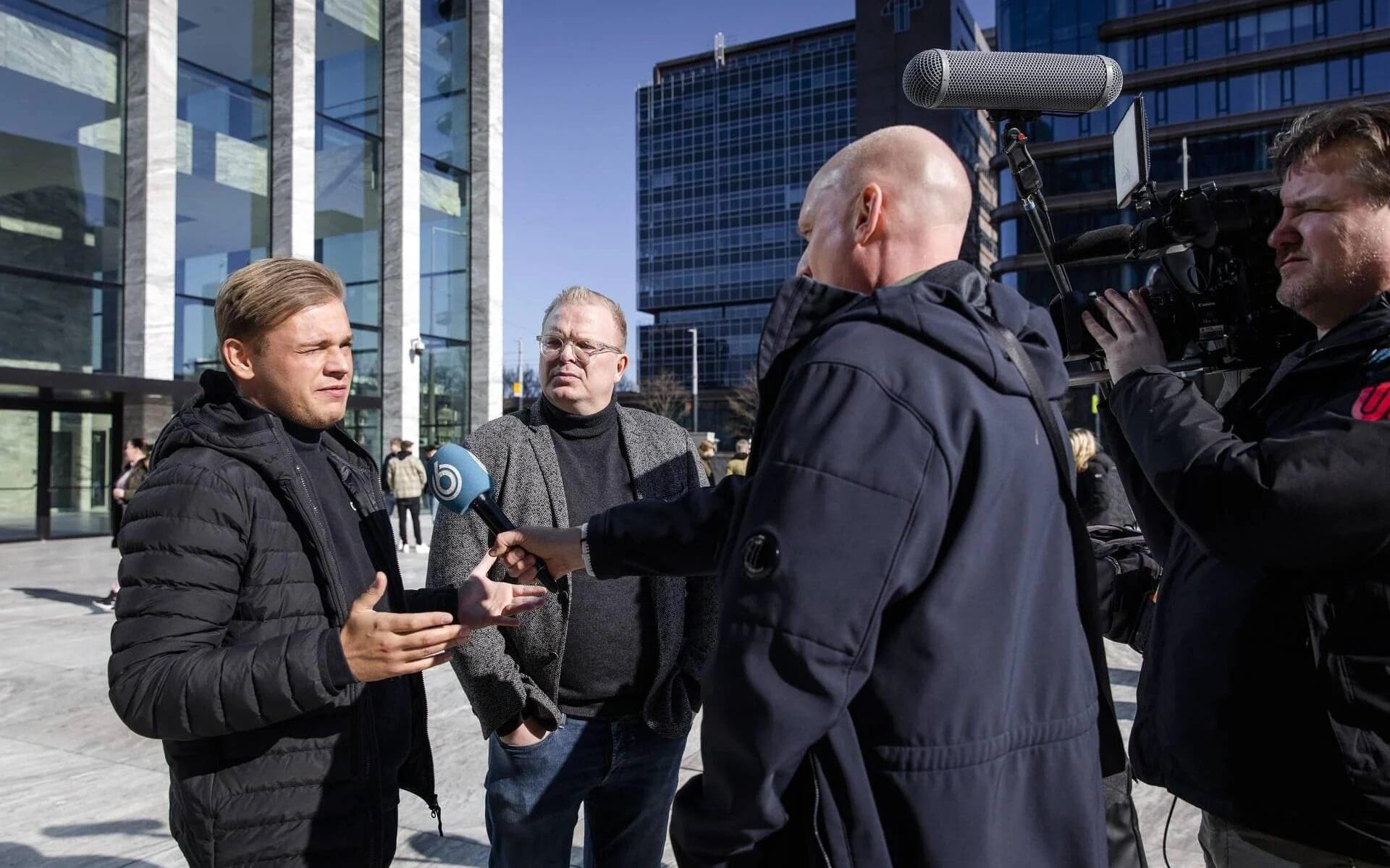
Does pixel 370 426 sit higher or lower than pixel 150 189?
lower

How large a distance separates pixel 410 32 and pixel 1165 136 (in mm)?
37014

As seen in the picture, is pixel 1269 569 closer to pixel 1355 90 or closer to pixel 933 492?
pixel 933 492

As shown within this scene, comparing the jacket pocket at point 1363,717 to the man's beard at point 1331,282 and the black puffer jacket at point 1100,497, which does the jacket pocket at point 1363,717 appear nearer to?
the man's beard at point 1331,282

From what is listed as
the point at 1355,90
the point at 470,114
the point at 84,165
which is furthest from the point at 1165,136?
the point at 84,165

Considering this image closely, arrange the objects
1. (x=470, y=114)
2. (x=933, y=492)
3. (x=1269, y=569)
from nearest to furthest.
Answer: (x=933, y=492) < (x=1269, y=569) < (x=470, y=114)

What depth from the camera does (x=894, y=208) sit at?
1547mm

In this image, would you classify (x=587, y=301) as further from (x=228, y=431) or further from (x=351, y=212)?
(x=351, y=212)

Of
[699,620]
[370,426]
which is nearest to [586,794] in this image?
[699,620]

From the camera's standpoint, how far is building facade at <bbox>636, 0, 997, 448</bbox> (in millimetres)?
81062

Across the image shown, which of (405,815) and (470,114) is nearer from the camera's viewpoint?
(405,815)

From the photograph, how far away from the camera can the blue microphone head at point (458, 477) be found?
214 cm

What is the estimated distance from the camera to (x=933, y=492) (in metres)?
1.30

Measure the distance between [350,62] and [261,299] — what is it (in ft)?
67.7

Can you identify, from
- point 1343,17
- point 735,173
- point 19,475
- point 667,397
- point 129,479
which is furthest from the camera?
point 735,173
